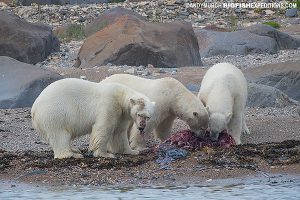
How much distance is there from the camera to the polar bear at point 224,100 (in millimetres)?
12617

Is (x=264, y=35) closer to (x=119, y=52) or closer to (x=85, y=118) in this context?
(x=119, y=52)

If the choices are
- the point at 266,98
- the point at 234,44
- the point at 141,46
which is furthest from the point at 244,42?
the point at 266,98

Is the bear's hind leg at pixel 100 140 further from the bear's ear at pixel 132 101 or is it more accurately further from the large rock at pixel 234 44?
→ the large rock at pixel 234 44

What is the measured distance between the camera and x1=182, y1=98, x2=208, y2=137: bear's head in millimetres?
12586

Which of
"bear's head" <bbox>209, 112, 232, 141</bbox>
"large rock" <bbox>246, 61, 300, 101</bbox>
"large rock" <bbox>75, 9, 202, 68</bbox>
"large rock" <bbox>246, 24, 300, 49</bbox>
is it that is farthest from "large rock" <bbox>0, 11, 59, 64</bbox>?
"bear's head" <bbox>209, 112, 232, 141</bbox>

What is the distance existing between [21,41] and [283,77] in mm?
8620

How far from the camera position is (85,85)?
38.5 feet

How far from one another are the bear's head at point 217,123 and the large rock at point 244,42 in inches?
521

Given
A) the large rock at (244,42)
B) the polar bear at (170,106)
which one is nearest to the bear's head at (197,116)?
the polar bear at (170,106)

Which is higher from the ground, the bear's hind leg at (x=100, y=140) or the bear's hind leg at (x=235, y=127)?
the bear's hind leg at (x=100, y=140)

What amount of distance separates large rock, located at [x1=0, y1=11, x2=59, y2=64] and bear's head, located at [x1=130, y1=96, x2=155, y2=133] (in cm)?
1273

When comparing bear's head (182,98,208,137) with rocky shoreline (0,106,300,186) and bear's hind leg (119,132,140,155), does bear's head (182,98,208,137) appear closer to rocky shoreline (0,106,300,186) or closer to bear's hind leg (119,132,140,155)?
rocky shoreline (0,106,300,186)

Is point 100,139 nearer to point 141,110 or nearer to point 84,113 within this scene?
point 84,113

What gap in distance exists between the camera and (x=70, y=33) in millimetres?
31875
